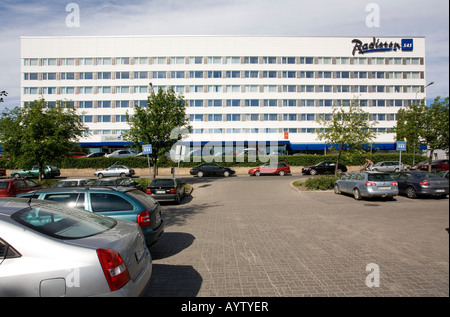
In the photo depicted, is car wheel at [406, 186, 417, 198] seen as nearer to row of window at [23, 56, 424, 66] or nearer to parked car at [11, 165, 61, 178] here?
parked car at [11, 165, 61, 178]

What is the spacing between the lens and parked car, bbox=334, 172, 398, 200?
44.7 feet

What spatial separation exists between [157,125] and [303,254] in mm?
17966

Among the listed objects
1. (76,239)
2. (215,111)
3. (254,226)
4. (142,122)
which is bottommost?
(254,226)

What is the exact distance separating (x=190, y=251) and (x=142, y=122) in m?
17.4

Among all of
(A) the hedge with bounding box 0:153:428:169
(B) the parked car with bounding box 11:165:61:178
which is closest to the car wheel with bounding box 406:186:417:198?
(A) the hedge with bounding box 0:153:428:169

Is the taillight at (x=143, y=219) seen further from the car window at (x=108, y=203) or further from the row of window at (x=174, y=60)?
the row of window at (x=174, y=60)

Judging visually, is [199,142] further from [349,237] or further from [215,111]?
[349,237]

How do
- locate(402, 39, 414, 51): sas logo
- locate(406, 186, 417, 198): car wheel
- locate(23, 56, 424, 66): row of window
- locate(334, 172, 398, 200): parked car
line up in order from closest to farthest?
locate(334, 172, 398, 200): parked car → locate(406, 186, 417, 198): car wheel → locate(23, 56, 424, 66): row of window → locate(402, 39, 414, 51): sas logo

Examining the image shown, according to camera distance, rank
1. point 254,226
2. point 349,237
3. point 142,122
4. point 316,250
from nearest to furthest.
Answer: point 316,250, point 349,237, point 254,226, point 142,122

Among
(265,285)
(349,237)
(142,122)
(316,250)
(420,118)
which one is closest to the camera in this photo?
(265,285)

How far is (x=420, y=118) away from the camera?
952 inches

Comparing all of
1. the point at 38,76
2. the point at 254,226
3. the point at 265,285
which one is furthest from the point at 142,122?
the point at 38,76

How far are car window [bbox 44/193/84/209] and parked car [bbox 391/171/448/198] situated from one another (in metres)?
14.8

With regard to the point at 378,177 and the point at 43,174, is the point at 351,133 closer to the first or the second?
the point at 378,177
